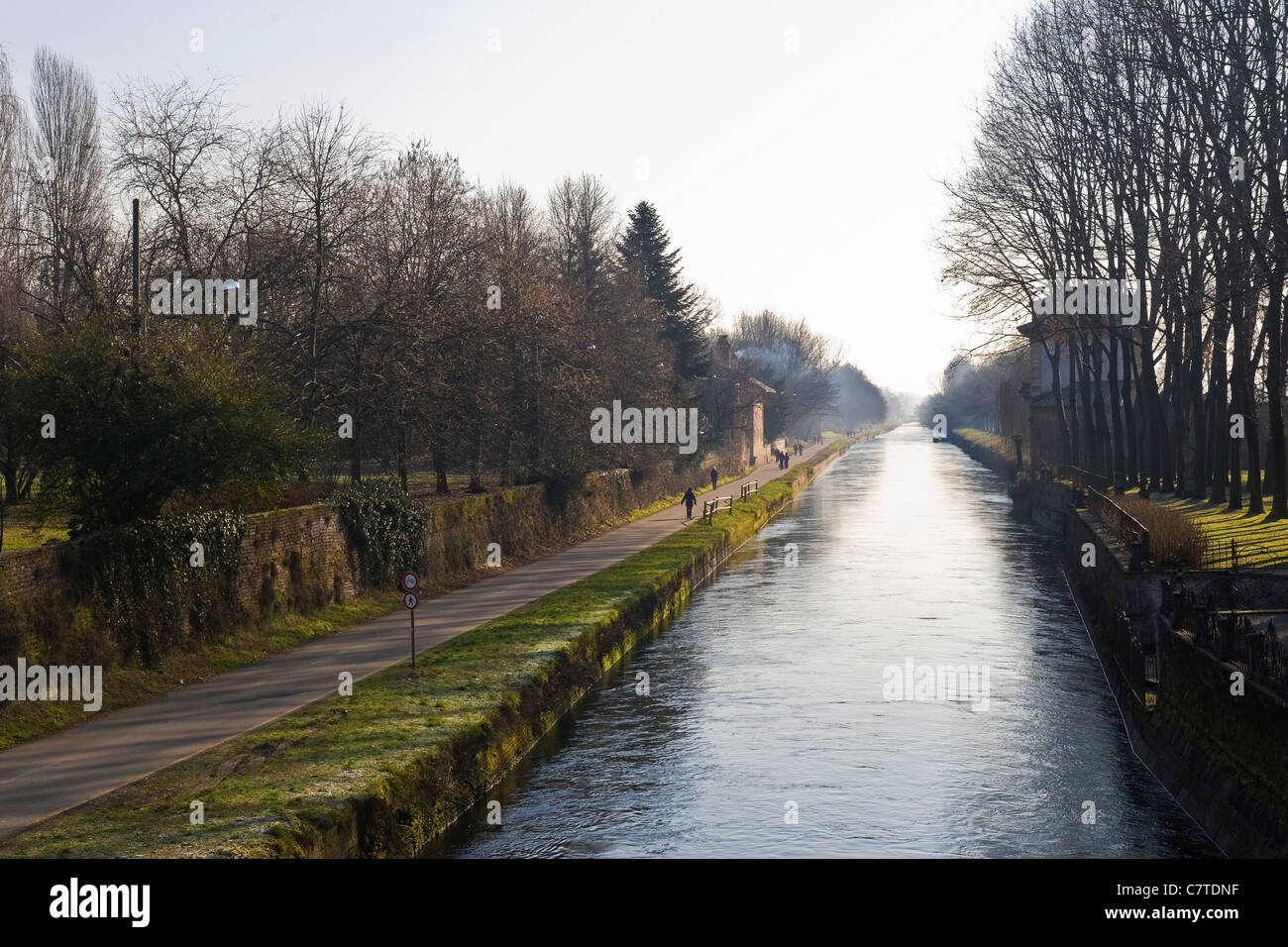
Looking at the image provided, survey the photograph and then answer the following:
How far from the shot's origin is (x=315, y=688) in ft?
60.5

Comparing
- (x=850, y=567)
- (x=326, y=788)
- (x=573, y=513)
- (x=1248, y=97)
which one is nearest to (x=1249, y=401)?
(x=1248, y=97)

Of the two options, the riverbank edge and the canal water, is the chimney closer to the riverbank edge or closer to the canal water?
the canal water

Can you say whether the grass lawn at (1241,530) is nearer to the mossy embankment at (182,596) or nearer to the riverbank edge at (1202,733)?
the riverbank edge at (1202,733)

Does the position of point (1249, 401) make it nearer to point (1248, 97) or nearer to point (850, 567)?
point (1248, 97)

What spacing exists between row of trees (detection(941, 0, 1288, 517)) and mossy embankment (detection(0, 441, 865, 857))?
14353 millimetres

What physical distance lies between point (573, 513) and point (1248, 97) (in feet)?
78.8

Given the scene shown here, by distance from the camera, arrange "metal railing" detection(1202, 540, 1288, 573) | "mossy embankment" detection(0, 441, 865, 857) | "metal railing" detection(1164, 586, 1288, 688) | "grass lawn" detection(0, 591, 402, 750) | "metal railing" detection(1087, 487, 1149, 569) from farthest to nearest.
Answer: "metal railing" detection(1087, 487, 1149, 569) → "metal railing" detection(1202, 540, 1288, 573) → "grass lawn" detection(0, 591, 402, 750) → "metal railing" detection(1164, 586, 1288, 688) → "mossy embankment" detection(0, 441, 865, 857)

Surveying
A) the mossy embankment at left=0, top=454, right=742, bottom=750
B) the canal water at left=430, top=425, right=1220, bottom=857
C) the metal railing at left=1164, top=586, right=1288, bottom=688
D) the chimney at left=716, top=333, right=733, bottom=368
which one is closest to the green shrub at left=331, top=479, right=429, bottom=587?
the mossy embankment at left=0, top=454, right=742, bottom=750

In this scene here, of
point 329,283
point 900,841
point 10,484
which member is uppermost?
point 329,283

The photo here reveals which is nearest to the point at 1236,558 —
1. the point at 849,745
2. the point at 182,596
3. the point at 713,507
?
the point at 849,745

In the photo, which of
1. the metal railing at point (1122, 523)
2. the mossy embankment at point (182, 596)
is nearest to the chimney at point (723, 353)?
the metal railing at point (1122, 523)

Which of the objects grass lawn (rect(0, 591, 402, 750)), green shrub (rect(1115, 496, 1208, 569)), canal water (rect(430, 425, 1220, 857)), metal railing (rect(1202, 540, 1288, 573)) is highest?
green shrub (rect(1115, 496, 1208, 569))

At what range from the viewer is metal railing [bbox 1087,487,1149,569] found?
78.8 feet

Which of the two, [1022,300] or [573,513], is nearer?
[573,513]
